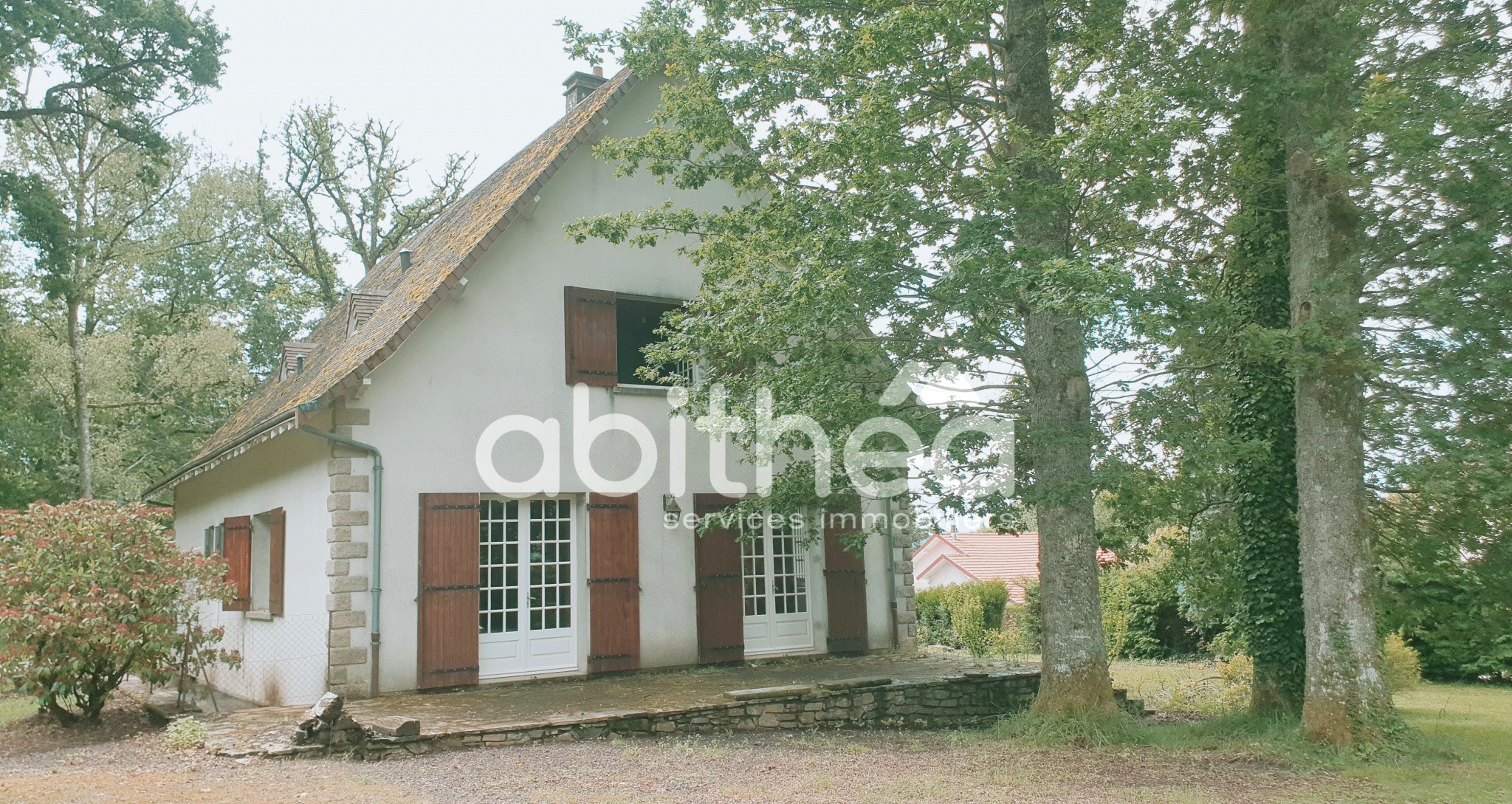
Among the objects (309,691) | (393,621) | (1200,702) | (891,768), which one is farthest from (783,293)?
(1200,702)

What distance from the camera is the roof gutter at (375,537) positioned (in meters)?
9.69

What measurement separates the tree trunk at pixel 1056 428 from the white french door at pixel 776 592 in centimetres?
401

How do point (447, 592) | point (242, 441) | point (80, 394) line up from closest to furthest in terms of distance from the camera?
point (447, 592) < point (242, 441) < point (80, 394)

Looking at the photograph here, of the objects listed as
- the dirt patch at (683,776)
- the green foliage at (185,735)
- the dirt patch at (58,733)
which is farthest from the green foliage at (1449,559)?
the dirt patch at (58,733)

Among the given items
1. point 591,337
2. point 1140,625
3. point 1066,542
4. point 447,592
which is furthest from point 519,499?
point 1140,625

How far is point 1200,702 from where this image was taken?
11.3 metres

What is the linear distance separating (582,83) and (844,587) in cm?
817

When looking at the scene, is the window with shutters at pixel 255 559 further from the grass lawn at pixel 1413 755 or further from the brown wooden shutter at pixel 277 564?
the grass lawn at pixel 1413 755

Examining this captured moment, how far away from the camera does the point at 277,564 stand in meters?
11.0

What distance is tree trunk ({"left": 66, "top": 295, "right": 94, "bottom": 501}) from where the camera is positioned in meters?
20.0

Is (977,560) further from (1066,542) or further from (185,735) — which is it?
(185,735)

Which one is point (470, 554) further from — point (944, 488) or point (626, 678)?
point (944, 488)

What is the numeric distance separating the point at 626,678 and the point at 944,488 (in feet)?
13.7

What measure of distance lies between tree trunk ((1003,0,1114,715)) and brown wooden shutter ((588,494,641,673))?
4.32 m
